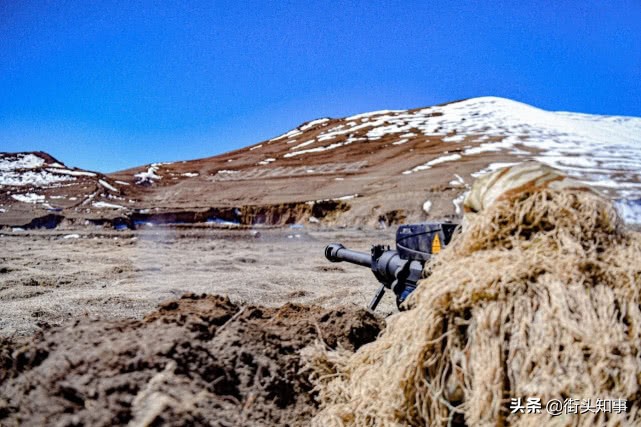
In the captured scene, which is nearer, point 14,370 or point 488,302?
point 488,302

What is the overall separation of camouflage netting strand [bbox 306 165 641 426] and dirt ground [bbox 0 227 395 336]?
216 centimetres

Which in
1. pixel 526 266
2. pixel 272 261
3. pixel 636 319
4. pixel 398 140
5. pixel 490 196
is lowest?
pixel 272 261

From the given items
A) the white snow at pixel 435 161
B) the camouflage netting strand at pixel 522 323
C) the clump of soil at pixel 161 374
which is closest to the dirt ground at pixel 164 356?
the clump of soil at pixel 161 374

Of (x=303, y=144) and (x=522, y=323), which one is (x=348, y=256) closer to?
(x=522, y=323)

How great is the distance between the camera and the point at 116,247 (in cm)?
1077

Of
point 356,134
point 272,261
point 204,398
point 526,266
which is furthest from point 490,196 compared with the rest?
point 356,134

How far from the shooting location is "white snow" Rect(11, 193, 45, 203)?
18080 mm

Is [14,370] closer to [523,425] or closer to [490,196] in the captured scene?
[523,425]

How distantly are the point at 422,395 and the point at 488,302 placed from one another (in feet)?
1.45

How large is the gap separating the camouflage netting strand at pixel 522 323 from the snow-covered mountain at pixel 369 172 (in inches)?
467

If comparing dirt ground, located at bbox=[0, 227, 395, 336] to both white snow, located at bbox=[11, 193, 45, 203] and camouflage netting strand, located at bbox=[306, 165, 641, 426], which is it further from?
white snow, located at bbox=[11, 193, 45, 203]

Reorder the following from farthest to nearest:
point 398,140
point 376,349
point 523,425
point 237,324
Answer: point 398,140 < point 237,324 < point 376,349 < point 523,425

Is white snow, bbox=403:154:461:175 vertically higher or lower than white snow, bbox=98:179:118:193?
higher

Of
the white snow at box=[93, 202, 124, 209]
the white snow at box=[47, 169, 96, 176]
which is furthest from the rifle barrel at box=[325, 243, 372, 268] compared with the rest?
the white snow at box=[47, 169, 96, 176]
